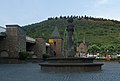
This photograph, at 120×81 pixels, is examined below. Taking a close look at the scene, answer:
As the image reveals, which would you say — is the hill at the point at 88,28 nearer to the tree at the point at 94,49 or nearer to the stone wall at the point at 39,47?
the tree at the point at 94,49

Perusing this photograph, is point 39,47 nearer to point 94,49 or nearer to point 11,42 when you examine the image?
point 11,42

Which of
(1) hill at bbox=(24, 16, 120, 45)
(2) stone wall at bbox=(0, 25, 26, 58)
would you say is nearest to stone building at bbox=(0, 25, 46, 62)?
(2) stone wall at bbox=(0, 25, 26, 58)

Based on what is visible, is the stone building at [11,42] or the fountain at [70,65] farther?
the stone building at [11,42]

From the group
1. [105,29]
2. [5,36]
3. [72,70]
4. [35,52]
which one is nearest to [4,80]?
[72,70]

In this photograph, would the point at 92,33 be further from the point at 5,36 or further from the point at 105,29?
the point at 5,36

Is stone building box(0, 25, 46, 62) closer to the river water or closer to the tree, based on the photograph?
the river water

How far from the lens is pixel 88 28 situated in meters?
169

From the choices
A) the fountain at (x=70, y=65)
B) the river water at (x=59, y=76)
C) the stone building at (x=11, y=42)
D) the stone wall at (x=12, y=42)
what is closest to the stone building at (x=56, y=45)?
the stone building at (x=11, y=42)

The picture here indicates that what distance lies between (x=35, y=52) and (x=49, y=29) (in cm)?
8605

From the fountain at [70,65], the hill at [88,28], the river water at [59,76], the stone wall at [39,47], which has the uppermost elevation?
the hill at [88,28]

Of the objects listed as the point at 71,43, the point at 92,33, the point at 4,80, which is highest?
the point at 92,33

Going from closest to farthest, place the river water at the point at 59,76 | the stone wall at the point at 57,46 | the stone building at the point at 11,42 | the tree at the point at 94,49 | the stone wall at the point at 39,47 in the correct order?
the river water at the point at 59,76, the stone building at the point at 11,42, the stone wall at the point at 39,47, the stone wall at the point at 57,46, the tree at the point at 94,49

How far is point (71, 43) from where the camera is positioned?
2659cm

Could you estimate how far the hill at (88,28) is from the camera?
5536 inches
